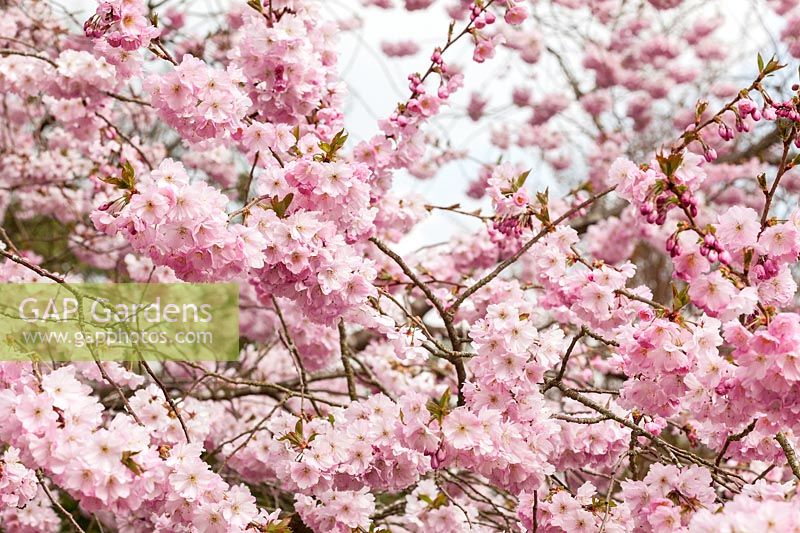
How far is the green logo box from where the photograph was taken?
2473 millimetres

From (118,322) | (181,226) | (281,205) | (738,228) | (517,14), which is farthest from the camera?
(517,14)

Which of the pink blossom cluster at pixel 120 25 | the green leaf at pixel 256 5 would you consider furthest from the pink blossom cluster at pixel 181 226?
the green leaf at pixel 256 5

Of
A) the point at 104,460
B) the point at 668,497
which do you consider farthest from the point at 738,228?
the point at 104,460

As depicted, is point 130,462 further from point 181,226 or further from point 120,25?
point 120,25

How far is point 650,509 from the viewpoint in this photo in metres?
2.17

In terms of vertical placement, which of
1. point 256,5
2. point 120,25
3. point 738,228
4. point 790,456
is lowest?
point 790,456

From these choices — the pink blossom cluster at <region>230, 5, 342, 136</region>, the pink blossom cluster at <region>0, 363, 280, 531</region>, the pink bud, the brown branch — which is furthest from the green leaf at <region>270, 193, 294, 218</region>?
the brown branch

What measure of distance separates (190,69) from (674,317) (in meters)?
1.46

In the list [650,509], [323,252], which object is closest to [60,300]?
[323,252]

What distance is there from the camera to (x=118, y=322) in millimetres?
2457

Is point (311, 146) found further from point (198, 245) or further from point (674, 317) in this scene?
point (674, 317)

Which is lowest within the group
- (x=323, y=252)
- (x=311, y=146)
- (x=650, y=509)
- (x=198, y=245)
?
(x=650, y=509)

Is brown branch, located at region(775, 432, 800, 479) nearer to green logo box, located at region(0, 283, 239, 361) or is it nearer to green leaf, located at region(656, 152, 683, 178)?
green leaf, located at region(656, 152, 683, 178)

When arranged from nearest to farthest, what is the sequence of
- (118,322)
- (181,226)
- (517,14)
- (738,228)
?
1. (181,226)
2. (738,228)
3. (118,322)
4. (517,14)
